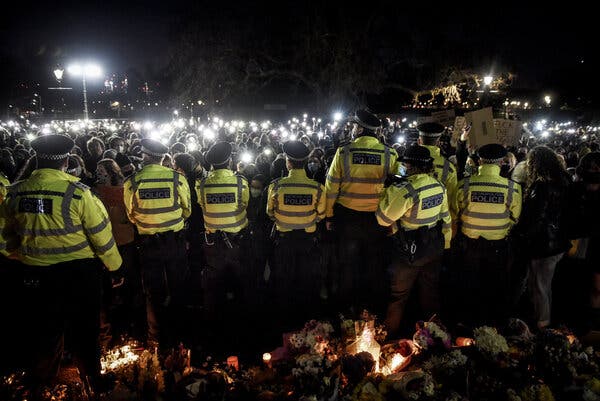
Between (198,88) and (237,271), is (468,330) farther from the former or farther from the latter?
(198,88)

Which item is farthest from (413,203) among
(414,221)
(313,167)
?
(313,167)

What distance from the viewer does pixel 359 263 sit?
18.5 ft

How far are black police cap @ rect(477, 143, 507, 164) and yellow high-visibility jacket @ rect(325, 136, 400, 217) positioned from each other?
1.11 metres

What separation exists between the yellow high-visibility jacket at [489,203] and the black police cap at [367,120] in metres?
1.36

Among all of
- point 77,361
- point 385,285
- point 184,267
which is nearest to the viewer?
point 77,361

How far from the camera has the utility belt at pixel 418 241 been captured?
4.26 meters

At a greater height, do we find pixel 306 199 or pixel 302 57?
pixel 302 57

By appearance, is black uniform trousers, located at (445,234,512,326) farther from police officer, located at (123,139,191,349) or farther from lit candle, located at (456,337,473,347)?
police officer, located at (123,139,191,349)

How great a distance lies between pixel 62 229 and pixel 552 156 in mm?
5495

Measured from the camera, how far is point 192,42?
28219 mm

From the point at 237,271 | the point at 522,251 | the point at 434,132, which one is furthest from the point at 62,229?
the point at 522,251

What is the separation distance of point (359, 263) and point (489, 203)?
200 centimetres

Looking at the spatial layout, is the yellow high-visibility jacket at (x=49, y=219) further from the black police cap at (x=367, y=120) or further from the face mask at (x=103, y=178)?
the black police cap at (x=367, y=120)

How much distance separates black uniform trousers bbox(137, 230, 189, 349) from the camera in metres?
4.68
